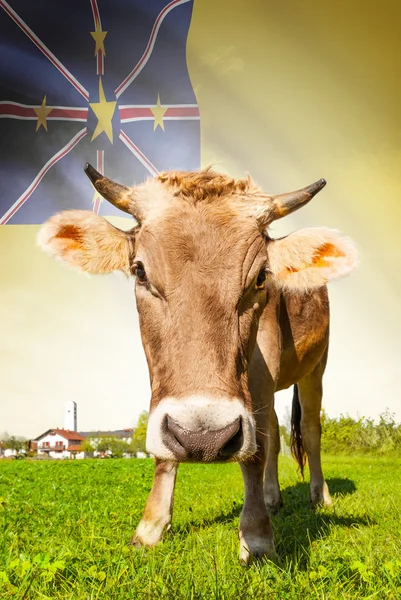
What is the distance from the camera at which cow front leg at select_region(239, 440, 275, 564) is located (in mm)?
4035

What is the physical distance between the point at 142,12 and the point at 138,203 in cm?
1372

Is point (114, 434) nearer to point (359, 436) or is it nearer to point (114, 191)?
point (359, 436)

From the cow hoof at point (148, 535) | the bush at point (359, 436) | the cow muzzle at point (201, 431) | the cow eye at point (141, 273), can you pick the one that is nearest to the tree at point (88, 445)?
the bush at point (359, 436)

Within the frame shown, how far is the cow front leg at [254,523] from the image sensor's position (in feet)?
13.2

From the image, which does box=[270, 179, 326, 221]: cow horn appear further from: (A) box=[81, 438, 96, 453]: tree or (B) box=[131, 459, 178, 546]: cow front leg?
(A) box=[81, 438, 96, 453]: tree

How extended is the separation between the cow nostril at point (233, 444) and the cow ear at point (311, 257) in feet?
6.28

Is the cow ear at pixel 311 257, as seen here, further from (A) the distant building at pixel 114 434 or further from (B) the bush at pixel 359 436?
(A) the distant building at pixel 114 434

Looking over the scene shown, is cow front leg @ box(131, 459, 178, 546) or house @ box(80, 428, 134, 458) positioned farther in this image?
house @ box(80, 428, 134, 458)

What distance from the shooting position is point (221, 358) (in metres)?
3.40

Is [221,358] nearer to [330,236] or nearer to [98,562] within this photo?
[98,562]

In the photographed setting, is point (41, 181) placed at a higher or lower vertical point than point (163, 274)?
higher

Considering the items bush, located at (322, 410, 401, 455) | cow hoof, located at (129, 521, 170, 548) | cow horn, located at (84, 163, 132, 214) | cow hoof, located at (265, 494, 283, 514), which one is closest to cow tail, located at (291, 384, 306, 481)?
cow hoof, located at (265, 494, 283, 514)

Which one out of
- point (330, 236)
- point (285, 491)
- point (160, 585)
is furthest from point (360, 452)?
point (160, 585)

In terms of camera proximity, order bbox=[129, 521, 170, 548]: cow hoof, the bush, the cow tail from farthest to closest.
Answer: the bush
the cow tail
bbox=[129, 521, 170, 548]: cow hoof
